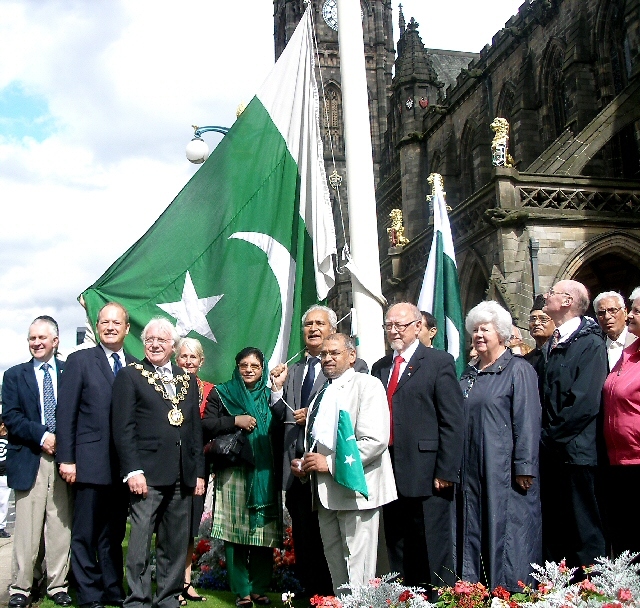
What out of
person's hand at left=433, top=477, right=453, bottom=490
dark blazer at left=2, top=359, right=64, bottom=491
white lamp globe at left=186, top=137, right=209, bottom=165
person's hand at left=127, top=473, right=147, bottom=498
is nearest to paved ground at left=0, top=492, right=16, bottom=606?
dark blazer at left=2, top=359, right=64, bottom=491

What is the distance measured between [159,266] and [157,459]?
2.59 meters

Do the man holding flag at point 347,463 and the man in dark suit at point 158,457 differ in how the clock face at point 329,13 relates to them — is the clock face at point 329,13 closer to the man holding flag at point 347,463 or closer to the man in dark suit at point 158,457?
the man in dark suit at point 158,457

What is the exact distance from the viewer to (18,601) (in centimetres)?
552

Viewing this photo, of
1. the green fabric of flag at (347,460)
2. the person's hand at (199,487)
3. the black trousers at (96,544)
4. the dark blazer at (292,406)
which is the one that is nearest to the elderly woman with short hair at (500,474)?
the green fabric of flag at (347,460)

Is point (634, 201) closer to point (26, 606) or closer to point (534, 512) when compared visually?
point (534, 512)

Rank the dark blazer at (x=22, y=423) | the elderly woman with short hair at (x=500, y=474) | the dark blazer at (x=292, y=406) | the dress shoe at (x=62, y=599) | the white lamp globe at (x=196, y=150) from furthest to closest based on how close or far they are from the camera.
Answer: the white lamp globe at (x=196, y=150) → the dark blazer at (x=292, y=406) → the dark blazer at (x=22, y=423) → the dress shoe at (x=62, y=599) → the elderly woman with short hair at (x=500, y=474)

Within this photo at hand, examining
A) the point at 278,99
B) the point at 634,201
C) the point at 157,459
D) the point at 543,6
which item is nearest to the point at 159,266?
the point at 278,99

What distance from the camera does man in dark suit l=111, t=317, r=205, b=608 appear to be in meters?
5.20

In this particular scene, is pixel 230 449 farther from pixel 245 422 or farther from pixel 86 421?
pixel 86 421

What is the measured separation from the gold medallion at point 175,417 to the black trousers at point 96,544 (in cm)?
70

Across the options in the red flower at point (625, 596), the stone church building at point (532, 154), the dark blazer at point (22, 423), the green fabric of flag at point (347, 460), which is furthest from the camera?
the stone church building at point (532, 154)

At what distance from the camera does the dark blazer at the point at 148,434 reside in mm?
5211

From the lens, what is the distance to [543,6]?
81.8ft

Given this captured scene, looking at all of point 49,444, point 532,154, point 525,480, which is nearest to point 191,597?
point 49,444
